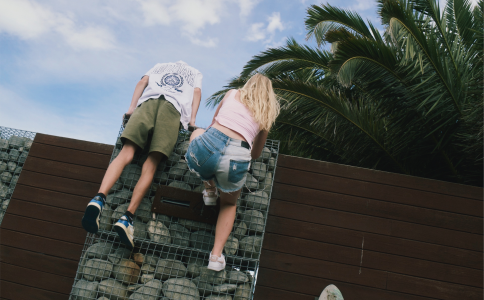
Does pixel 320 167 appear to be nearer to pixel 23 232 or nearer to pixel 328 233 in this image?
pixel 328 233

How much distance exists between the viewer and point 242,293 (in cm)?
274

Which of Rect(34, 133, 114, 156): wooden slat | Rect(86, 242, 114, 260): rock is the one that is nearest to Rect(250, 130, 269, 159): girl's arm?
Rect(86, 242, 114, 260): rock

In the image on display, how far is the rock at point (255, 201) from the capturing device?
3.08 meters

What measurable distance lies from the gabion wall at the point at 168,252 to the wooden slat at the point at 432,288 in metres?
1.30

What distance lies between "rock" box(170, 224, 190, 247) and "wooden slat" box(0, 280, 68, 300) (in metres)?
1.21

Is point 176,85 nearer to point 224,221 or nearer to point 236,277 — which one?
point 224,221

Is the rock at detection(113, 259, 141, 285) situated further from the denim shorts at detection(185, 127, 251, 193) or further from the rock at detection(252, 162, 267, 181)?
the rock at detection(252, 162, 267, 181)

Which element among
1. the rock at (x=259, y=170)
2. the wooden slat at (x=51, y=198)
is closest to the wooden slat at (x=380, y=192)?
the rock at (x=259, y=170)

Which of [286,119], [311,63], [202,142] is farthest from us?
[311,63]

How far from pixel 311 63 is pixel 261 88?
409 centimetres

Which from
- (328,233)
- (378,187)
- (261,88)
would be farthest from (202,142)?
(378,187)

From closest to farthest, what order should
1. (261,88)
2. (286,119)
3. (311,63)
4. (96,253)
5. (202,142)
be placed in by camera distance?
(202,142)
(261,88)
(96,253)
(286,119)
(311,63)

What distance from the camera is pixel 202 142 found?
2.34 meters

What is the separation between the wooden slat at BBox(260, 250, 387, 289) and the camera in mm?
3107
